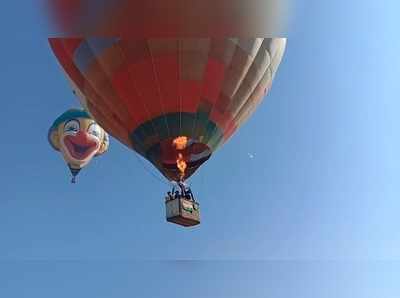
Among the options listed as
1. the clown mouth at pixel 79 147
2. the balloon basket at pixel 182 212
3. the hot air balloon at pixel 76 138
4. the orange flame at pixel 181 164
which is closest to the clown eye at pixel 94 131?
the hot air balloon at pixel 76 138

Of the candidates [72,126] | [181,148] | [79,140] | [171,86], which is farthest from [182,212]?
[72,126]

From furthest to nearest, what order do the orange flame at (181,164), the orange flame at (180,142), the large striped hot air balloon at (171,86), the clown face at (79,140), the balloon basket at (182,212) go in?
the clown face at (79,140) < the orange flame at (181,164) < the orange flame at (180,142) < the large striped hot air balloon at (171,86) < the balloon basket at (182,212)

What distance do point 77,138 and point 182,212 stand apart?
278 inches

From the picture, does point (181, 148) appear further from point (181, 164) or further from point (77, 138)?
point (77, 138)

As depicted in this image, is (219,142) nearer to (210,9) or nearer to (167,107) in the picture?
(167,107)

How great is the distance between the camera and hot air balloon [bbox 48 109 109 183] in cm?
1574

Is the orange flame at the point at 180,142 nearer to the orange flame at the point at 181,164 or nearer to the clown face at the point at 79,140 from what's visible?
the orange flame at the point at 181,164

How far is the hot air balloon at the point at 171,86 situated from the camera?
9.59 meters

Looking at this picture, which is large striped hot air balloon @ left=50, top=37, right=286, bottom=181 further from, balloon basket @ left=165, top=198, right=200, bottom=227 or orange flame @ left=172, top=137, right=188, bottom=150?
balloon basket @ left=165, top=198, right=200, bottom=227

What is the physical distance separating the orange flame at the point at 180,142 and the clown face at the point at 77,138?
6278 mm

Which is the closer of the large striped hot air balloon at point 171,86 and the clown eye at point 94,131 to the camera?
the large striped hot air balloon at point 171,86

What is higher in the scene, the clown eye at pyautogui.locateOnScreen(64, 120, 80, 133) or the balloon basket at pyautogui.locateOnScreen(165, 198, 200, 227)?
the clown eye at pyautogui.locateOnScreen(64, 120, 80, 133)

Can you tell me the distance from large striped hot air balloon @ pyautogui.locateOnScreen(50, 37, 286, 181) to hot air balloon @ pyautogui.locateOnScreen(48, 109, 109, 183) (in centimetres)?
545

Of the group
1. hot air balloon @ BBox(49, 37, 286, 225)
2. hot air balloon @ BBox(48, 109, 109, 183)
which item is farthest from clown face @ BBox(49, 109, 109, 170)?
hot air balloon @ BBox(49, 37, 286, 225)
